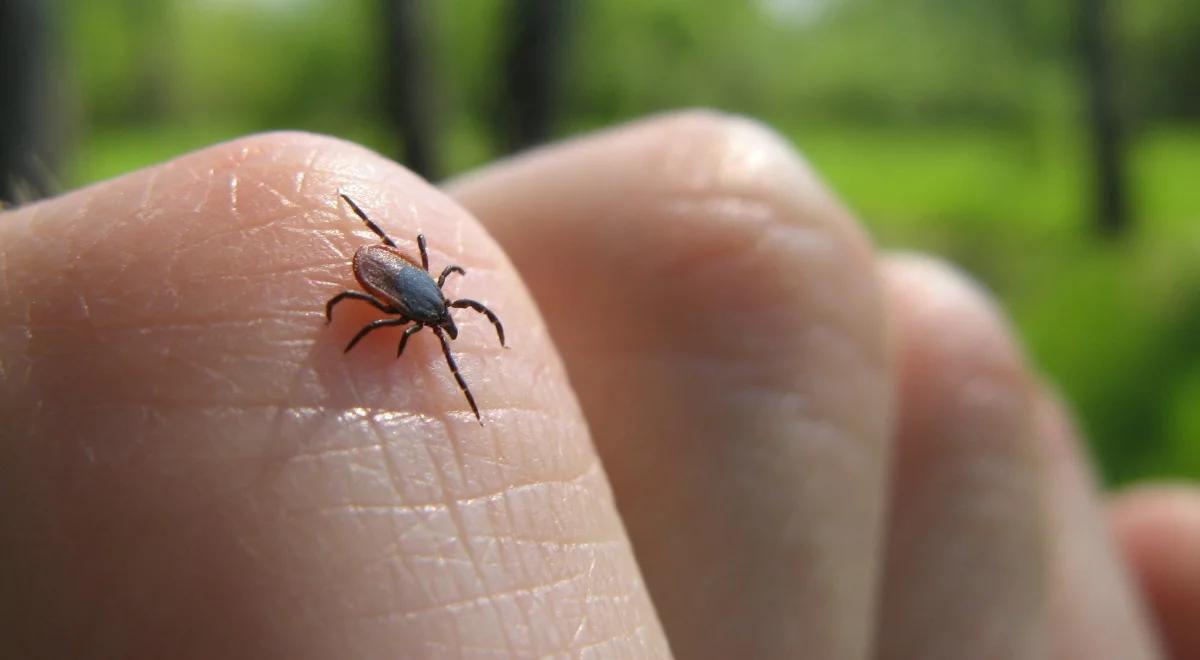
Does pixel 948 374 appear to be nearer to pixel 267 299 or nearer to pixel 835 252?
pixel 835 252

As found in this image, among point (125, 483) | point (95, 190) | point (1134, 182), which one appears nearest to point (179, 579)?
point (125, 483)

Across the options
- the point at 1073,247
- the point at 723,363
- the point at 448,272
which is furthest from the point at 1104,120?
the point at 448,272

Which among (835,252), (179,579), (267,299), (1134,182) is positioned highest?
(1134,182)

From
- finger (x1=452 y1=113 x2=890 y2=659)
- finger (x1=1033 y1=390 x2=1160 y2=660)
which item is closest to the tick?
finger (x1=452 y1=113 x2=890 y2=659)

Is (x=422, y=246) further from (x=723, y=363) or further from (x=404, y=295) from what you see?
(x=723, y=363)

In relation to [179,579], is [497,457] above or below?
above

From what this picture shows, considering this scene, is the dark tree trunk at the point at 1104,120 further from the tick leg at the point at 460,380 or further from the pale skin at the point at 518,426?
the tick leg at the point at 460,380
